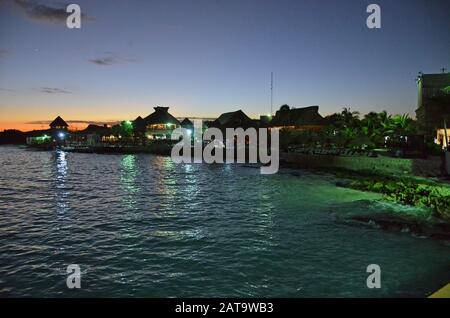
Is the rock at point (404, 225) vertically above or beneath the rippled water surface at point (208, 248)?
above

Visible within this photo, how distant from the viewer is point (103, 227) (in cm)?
1277

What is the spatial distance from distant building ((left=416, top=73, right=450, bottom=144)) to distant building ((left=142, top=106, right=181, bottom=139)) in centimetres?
4068

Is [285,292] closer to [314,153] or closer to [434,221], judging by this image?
[434,221]

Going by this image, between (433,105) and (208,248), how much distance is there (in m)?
33.5

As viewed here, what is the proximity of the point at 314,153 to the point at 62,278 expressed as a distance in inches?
1247

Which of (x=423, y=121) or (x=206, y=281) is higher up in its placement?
(x=423, y=121)

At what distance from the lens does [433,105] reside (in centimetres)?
3484

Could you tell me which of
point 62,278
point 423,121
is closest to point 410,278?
point 62,278
